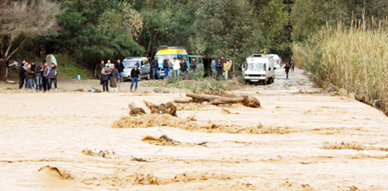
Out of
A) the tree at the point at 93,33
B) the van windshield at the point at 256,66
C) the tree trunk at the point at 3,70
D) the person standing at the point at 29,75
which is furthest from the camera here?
the tree at the point at 93,33

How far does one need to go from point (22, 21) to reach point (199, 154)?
23533 mm

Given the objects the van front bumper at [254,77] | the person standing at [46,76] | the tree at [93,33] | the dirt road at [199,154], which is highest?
the tree at [93,33]

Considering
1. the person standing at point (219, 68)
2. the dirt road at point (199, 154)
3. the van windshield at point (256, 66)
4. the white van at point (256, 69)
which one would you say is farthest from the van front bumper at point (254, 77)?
the dirt road at point (199, 154)

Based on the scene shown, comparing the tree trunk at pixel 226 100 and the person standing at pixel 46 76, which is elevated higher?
the person standing at pixel 46 76

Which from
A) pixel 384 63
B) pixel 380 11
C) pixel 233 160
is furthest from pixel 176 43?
pixel 233 160

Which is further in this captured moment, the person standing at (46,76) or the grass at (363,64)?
the person standing at (46,76)

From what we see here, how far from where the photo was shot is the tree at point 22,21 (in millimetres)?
27422

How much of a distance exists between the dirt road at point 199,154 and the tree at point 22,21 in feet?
54.0

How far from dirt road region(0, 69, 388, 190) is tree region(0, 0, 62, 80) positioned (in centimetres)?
1645

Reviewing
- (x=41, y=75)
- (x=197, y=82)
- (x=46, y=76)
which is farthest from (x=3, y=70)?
(x=197, y=82)

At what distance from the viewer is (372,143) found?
873 centimetres

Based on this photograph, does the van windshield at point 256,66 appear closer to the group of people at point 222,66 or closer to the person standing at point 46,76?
the group of people at point 222,66

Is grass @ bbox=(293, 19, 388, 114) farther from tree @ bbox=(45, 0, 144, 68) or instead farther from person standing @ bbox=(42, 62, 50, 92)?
tree @ bbox=(45, 0, 144, 68)

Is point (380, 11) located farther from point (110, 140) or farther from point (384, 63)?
point (110, 140)
